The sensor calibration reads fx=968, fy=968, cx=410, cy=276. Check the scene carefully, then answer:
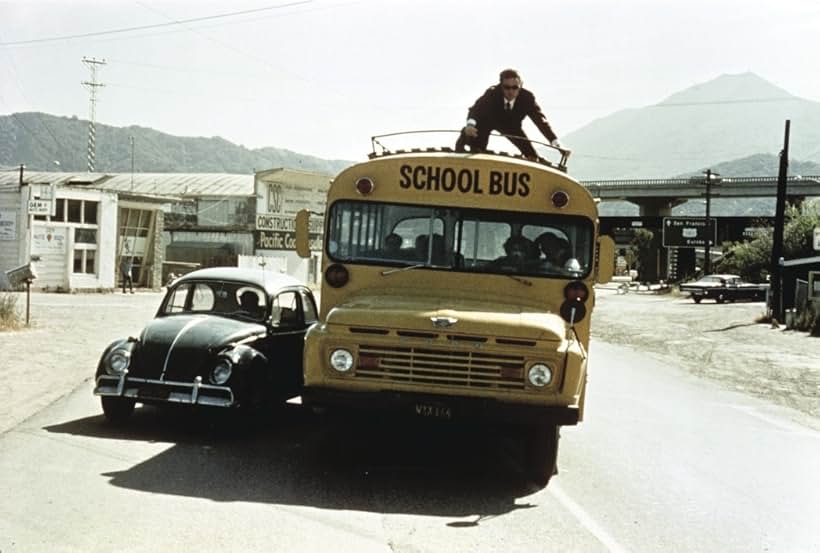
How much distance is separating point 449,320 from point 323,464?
6.47 feet

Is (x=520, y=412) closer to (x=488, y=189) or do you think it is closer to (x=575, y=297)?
(x=575, y=297)

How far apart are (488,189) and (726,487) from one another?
11.0ft

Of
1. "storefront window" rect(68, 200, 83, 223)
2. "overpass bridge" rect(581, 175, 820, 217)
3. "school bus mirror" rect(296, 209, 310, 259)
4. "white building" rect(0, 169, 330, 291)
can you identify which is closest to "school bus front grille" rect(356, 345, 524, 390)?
"school bus mirror" rect(296, 209, 310, 259)

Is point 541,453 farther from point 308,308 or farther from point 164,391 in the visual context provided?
point 308,308

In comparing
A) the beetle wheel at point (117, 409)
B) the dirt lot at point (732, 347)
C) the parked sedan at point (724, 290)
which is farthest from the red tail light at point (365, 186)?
the parked sedan at point (724, 290)

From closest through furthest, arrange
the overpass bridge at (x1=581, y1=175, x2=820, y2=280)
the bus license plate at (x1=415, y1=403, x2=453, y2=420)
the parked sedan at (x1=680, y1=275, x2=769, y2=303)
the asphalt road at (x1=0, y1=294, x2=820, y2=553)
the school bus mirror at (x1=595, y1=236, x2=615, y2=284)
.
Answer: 1. the asphalt road at (x1=0, y1=294, x2=820, y2=553)
2. the bus license plate at (x1=415, y1=403, x2=453, y2=420)
3. the school bus mirror at (x1=595, y1=236, x2=615, y2=284)
4. the parked sedan at (x1=680, y1=275, x2=769, y2=303)
5. the overpass bridge at (x1=581, y1=175, x2=820, y2=280)

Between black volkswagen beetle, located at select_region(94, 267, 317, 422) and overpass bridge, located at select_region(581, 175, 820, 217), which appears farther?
overpass bridge, located at select_region(581, 175, 820, 217)

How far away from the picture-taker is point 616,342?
30438 millimetres

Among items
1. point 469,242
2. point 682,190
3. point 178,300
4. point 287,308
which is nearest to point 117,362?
point 178,300

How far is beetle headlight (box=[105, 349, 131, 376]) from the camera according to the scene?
953cm

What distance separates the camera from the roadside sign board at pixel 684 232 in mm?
79500

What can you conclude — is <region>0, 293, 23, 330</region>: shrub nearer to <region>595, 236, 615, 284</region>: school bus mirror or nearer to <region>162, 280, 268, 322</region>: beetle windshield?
A: <region>162, 280, 268, 322</region>: beetle windshield

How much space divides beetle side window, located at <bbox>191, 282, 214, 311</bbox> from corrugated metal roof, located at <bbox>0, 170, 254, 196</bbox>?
57.5 metres

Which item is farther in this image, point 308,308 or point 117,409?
point 308,308
